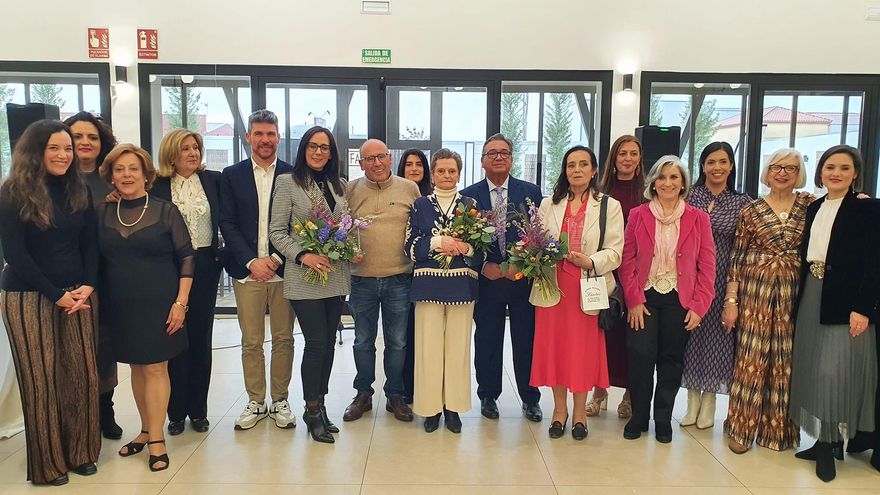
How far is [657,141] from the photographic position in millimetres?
5215

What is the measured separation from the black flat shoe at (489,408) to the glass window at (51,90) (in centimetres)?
541

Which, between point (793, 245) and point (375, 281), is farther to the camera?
point (375, 281)

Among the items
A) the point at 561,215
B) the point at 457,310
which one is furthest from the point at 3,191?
the point at 561,215

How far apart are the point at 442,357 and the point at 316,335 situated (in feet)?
2.46

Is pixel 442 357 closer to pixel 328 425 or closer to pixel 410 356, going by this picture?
pixel 410 356

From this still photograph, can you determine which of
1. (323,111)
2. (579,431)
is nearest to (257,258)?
(579,431)

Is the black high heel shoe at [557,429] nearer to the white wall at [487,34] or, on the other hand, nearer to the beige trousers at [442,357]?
the beige trousers at [442,357]

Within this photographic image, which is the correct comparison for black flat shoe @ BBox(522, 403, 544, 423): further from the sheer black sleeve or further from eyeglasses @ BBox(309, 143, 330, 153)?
the sheer black sleeve

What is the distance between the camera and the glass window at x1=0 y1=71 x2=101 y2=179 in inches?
240

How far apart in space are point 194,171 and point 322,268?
1.01m

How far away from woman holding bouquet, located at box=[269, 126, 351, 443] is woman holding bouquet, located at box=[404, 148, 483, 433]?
0.46 m

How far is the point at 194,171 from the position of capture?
3.33 meters

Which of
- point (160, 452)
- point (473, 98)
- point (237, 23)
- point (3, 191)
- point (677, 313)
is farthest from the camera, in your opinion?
point (473, 98)

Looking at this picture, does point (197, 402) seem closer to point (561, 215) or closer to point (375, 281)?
point (375, 281)
